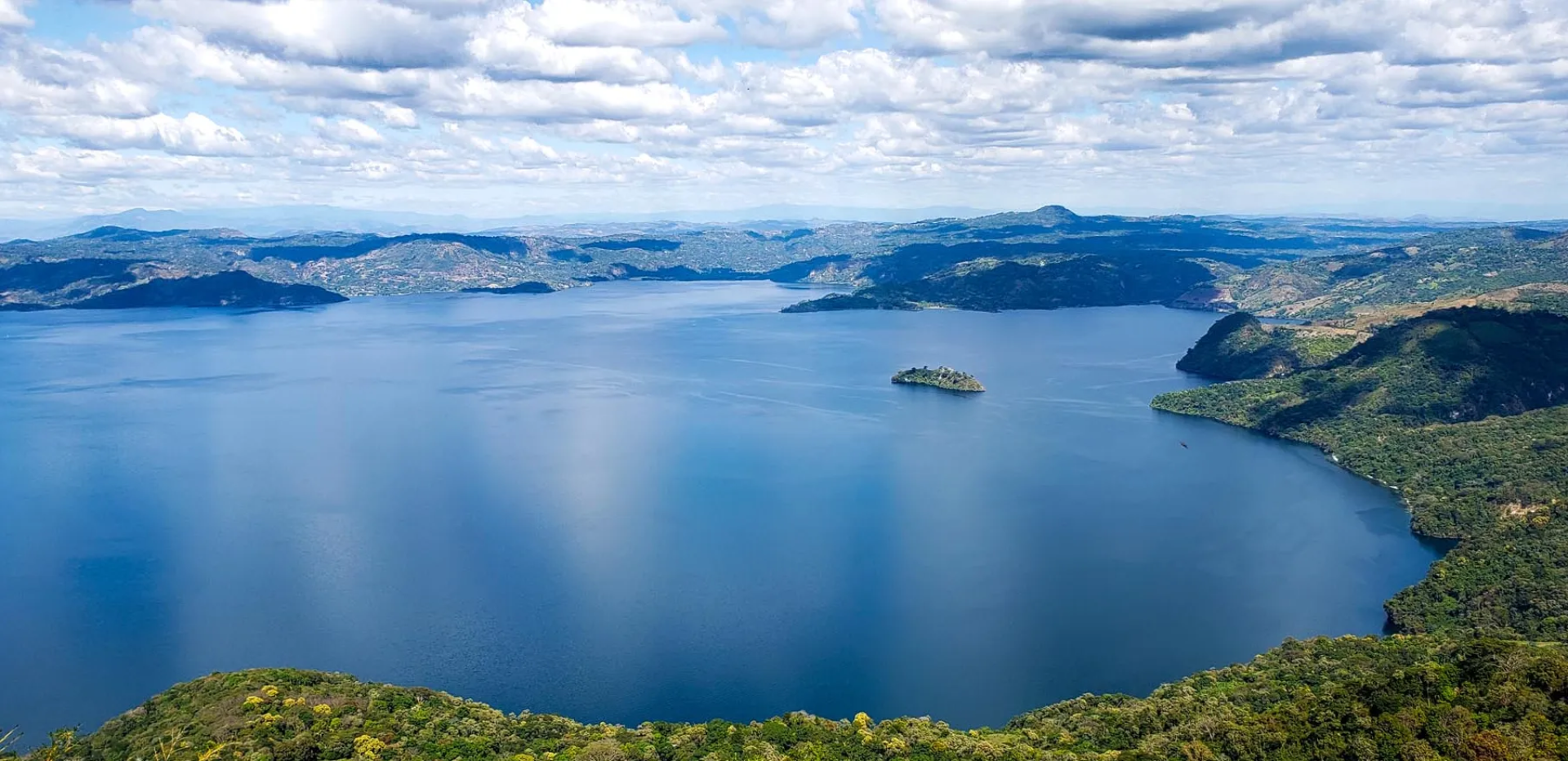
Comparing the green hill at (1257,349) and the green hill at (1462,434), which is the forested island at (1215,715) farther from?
the green hill at (1257,349)

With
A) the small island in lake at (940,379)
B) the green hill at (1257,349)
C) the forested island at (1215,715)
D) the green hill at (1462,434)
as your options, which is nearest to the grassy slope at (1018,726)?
the forested island at (1215,715)

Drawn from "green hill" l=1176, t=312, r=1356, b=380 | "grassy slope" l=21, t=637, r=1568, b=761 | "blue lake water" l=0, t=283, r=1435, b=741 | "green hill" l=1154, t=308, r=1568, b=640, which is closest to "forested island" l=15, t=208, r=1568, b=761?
"grassy slope" l=21, t=637, r=1568, b=761

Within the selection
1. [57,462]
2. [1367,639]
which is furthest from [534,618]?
[57,462]

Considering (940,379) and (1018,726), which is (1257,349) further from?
(1018,726)

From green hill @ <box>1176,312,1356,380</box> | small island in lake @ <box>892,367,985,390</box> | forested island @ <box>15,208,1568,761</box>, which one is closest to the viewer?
forested island @ <box>15,208,1568,761</box>

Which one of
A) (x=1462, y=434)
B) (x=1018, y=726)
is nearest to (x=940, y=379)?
(x=1462, y=434)

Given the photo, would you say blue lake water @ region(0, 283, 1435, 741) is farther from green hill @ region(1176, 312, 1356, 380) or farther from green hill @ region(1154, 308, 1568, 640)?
green hill @ region(1176, 312, 1356, 380)
